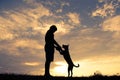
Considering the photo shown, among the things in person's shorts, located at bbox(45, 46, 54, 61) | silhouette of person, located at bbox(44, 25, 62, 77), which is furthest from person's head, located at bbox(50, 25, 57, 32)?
person's shorts, located at bbox(45, 46, 54, 61)

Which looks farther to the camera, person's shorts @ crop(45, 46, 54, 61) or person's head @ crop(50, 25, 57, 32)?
person's head @ crop(50, 25, 57, 32)

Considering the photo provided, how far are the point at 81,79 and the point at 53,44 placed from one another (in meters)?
2.85

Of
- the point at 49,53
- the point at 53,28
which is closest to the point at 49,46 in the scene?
the point at 49,53

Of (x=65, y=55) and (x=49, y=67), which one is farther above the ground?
(x=65, y=55)

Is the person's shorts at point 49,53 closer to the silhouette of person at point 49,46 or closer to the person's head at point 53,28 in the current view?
the silhouette of person at point 49,46

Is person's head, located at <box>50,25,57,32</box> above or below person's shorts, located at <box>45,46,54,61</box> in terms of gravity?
above

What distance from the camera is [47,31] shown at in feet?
49.4

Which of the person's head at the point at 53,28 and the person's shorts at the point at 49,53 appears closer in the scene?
the person's shorts at the point at 49,53

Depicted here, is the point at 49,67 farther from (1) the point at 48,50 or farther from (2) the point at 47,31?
(2) the point at 47,31

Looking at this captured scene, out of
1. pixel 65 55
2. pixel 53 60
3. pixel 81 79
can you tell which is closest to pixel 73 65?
pixel 65 55

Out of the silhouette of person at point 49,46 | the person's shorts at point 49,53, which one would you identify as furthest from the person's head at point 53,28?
the person's shorts at point 49,53

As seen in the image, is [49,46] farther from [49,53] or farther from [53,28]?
[53,28]

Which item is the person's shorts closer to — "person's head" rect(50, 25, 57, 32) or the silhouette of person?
the silhouette of person

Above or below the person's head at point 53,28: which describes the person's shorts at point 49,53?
below
